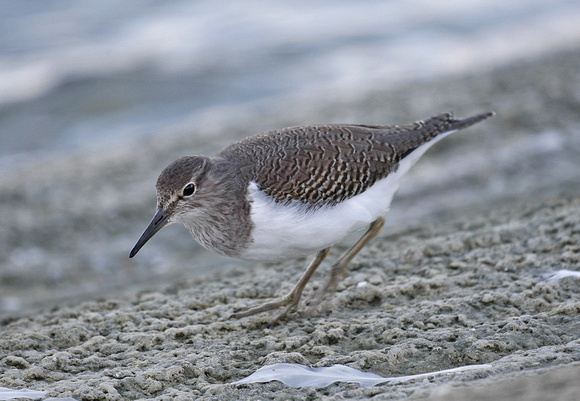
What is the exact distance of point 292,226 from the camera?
4.67m

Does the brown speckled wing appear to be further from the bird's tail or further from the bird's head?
the bird's tail

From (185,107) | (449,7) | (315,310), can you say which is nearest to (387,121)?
(185,107)

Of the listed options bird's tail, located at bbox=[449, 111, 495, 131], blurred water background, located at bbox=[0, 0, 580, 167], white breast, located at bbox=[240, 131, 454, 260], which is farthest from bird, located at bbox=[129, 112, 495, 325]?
blurred water background, located at bbox=[0, 0, 580, 167]

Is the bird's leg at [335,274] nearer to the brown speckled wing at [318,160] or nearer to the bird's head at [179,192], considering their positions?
the brown speckled wing at [318,160]

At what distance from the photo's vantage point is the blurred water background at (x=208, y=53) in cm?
1253

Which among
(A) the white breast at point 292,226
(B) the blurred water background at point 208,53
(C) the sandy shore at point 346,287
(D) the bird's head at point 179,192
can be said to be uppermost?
(B) the blurred water background at point 208,53

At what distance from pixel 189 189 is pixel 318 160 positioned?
927 millimetres

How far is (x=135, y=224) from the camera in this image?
8320 mm

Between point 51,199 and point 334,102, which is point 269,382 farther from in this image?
point 334,102

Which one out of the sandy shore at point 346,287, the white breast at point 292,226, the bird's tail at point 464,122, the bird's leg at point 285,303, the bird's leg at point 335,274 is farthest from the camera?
the bird's tail at point 464,122

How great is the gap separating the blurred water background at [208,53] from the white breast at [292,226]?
678 centimetres

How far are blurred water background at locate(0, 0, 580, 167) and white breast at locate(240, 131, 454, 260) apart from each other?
6779 millimetres

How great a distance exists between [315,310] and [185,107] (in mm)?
8519

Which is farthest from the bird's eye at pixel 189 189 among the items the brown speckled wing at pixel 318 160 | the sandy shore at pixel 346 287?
the sandy shore at pixel 346 287
